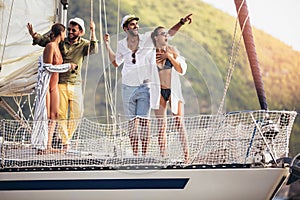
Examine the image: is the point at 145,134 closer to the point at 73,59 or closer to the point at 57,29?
the point at 73,59

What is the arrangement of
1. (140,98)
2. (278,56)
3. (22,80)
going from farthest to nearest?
(278,56)
(22,80)
(140,98)

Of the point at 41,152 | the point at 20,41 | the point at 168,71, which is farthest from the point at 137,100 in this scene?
the point at 20,41

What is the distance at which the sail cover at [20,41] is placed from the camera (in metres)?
7.66

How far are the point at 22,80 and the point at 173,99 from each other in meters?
1.83

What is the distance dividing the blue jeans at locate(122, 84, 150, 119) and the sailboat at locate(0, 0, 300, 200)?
0.17m

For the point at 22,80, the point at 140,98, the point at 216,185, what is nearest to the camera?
the point at 216,185

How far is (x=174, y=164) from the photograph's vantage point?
20.7ft

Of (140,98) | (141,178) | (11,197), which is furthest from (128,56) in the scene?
(11,197)

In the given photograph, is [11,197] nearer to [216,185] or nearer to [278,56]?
[216,185]

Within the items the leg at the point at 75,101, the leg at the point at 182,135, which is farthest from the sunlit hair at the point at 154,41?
the leg at the point at 75,101

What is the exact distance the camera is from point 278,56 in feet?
69.6

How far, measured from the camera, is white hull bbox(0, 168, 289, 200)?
6.16 m

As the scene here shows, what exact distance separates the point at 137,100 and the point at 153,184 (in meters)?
0.78

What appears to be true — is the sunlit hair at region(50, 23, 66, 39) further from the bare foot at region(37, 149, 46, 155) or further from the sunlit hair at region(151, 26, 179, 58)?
the bare foot at region(37, 149, 46, 155)
